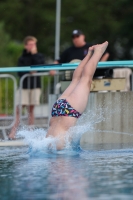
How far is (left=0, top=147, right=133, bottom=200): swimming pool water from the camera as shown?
6.55 m

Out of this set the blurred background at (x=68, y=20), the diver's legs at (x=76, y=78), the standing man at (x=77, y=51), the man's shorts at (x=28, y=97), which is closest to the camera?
the diver's legs at (x=76, y=78)

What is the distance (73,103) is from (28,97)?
157 inches

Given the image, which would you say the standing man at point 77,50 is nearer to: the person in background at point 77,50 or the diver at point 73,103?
the person in background at point 77,50

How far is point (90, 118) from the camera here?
11758 mm

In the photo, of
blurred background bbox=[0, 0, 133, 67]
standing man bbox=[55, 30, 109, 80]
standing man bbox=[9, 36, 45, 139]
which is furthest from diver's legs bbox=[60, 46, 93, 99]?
blurred background bbox=[0, 0, 133, 67]

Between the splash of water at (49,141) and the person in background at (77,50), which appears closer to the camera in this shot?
the splash of water at (49,141)

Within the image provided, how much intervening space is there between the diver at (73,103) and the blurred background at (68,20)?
26439 mm

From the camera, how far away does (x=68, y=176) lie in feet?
24.8

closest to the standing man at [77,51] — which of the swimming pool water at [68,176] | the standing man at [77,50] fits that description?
the standing man at [77,50]

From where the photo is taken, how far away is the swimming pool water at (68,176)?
6555mm

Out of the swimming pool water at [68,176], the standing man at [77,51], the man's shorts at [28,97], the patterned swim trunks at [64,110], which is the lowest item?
the swimming pool water at [68,176]

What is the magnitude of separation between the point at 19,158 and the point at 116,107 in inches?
109

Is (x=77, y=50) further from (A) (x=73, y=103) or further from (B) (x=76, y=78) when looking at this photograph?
(A) (x=73, y=103)

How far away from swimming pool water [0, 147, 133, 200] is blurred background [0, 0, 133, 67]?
27.4 meters
